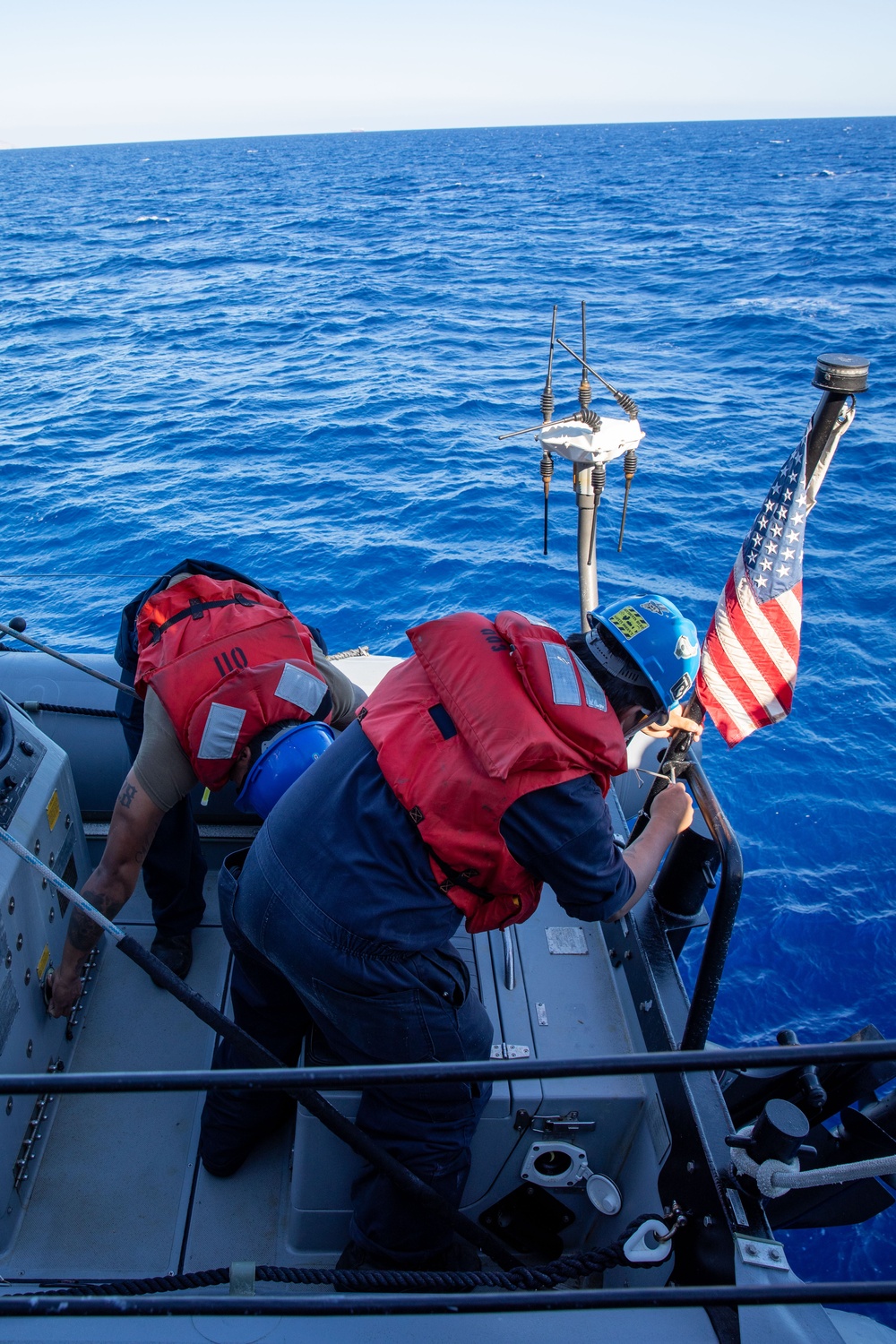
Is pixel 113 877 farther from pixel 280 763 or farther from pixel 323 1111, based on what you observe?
pixel 323 1111

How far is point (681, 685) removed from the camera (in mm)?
2227

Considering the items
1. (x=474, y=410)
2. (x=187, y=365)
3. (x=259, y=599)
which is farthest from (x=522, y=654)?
(x=187, y=365)

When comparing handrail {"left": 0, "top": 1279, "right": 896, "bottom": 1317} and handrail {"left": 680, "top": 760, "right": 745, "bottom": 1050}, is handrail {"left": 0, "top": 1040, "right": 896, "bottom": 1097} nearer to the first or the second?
handrail {"left": 0, "top": 1279, "right": 896, "bottom": 1317}

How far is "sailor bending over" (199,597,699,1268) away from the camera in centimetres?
198

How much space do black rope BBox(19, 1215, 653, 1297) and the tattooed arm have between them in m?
0.89

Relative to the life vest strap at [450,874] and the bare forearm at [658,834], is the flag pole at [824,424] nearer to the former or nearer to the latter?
the bare forearm at [658,834]

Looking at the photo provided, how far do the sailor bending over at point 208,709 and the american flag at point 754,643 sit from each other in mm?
1331

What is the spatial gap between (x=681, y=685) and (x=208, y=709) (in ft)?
4.20

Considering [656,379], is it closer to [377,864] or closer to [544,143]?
[377,864]

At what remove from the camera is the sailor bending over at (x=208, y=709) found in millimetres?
2582

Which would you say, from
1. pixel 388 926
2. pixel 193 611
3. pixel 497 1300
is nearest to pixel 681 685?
pixel 388 926

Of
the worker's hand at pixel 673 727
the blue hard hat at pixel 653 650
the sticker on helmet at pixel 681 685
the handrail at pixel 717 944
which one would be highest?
the blue hard hat at pixel 653 650

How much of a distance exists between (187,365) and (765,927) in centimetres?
1463

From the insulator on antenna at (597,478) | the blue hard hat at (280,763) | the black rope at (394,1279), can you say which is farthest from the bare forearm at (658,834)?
the insulator on antenna at (597,478)
